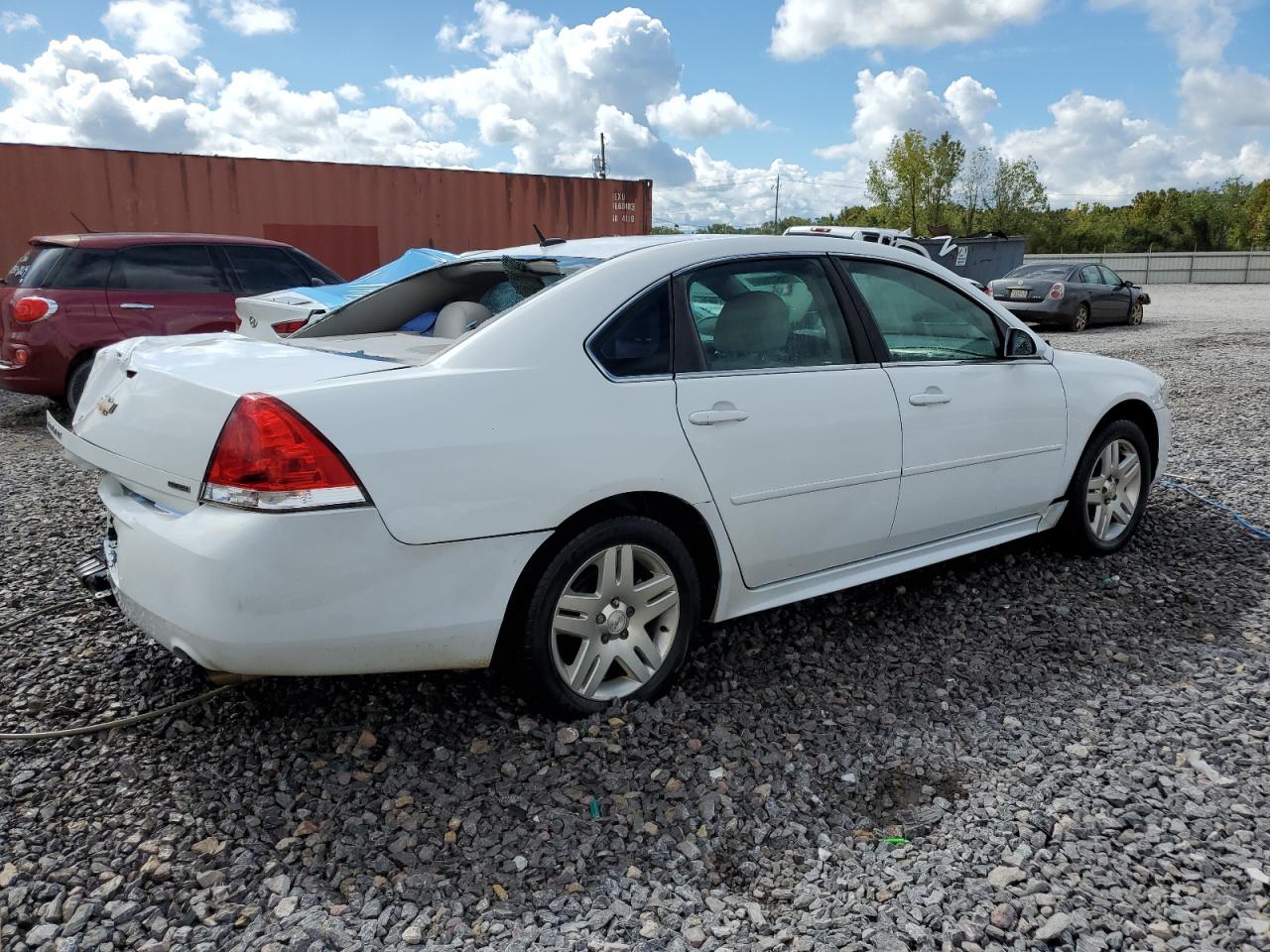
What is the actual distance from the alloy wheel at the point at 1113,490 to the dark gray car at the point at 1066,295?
1378 cm

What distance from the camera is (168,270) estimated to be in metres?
8.17

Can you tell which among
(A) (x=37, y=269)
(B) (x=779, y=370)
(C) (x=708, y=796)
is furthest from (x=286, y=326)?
(C) (x=708, y=796)

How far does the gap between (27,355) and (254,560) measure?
21.7ft

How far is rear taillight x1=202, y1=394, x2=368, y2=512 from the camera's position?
233 centimetres

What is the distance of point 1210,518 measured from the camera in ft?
16.5

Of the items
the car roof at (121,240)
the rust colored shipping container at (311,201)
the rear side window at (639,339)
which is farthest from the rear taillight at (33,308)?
the rear side window at (639,339)

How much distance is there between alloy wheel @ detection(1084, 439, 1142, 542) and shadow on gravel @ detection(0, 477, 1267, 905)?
0.64m

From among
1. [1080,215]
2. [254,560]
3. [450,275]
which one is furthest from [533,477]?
[1080,215]

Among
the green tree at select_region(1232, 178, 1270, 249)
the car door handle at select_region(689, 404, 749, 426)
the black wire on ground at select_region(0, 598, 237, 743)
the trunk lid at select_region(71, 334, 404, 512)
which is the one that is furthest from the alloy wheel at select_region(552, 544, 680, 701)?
the green tree at select_region(1232, 178, 1270, 249)

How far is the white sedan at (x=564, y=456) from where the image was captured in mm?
2373

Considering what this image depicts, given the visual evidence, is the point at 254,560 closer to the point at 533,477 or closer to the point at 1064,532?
the point at 533,477

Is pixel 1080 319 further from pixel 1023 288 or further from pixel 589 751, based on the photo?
pixel 589 751

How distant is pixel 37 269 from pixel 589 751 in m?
7.32

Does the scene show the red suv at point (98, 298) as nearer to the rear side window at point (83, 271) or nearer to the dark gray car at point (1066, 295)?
the rear side window at point (83, 271)
